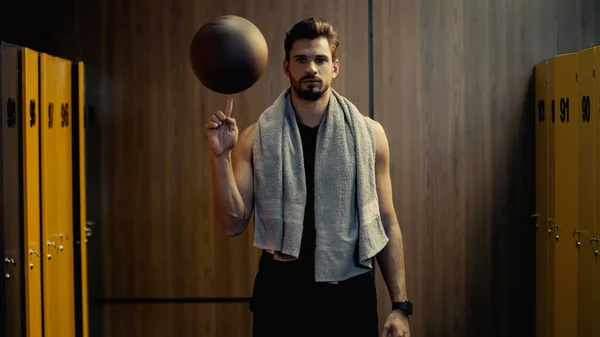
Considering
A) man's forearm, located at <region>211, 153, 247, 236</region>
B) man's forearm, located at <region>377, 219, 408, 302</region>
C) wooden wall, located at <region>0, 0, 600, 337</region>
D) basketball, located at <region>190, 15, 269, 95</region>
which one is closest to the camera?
basketball, located at <region>190, 15, 269, 95</region>

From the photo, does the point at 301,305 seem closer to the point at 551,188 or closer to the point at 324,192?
the point at 324,192

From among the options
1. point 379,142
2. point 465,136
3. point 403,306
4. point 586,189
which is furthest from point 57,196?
point 586,189

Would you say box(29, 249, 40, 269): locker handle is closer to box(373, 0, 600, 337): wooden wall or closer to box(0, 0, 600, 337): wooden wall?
box(0, 0, 600, 337): wooden wall

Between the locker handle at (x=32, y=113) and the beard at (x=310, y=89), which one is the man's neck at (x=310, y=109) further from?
the locker handle at (x=32, y=113)

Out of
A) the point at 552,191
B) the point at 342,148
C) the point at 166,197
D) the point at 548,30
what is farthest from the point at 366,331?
the point at 548,30

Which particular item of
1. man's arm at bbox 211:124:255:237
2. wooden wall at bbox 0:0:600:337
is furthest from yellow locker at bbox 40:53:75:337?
man's arm at bbox 211:124:255:237

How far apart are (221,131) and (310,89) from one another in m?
0.38

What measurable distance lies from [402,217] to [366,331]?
1.63 m

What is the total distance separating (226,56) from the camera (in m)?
2.24

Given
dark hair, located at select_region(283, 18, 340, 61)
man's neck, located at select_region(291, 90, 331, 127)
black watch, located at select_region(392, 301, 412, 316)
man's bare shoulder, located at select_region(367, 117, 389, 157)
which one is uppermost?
dark hair, located at select_region(283, 18, 340, 61)

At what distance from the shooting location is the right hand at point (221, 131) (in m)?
2.31

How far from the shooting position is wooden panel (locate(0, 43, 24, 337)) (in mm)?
2834

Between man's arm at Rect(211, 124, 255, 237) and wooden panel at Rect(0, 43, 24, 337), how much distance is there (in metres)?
0.83

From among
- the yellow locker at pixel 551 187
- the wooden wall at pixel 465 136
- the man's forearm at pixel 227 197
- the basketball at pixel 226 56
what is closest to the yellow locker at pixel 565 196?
the yellow locker at pixel 551 187
